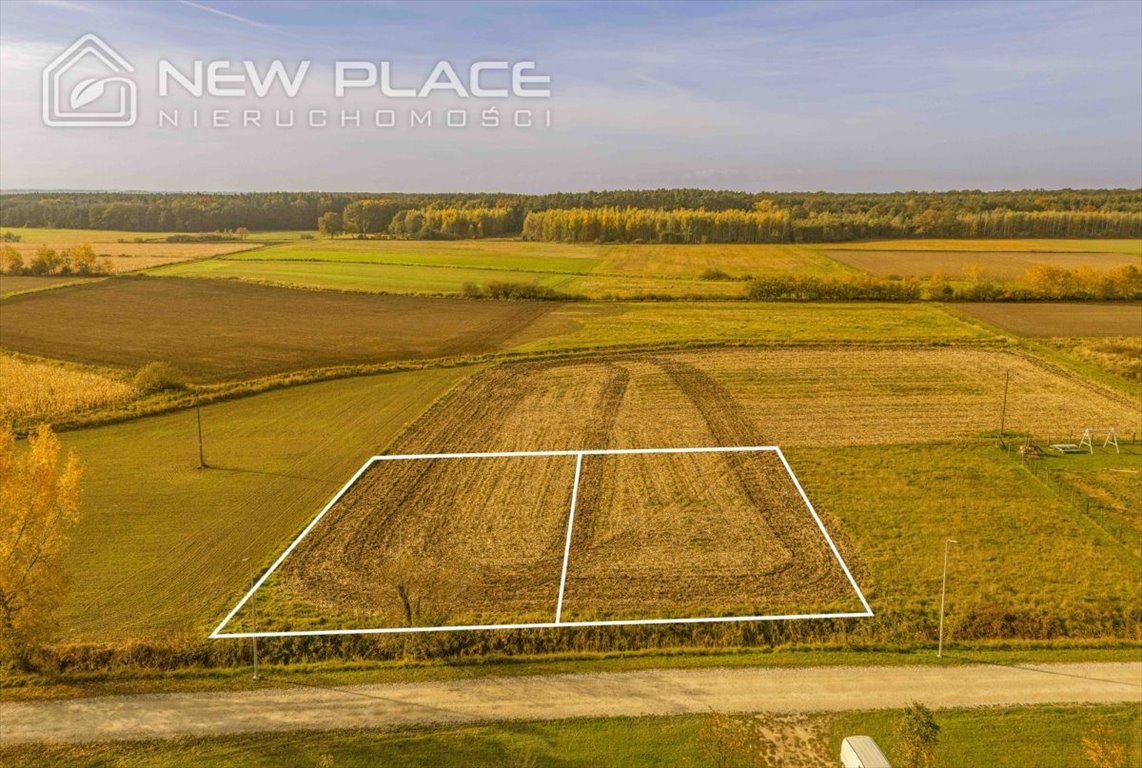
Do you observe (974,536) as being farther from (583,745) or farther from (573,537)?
(583,745)

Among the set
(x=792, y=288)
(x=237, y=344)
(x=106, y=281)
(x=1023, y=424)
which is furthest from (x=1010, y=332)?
(x=106, y=281)

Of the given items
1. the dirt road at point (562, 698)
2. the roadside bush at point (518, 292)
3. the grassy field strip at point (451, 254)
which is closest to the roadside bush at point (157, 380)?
the dirt road at point (562, 698)

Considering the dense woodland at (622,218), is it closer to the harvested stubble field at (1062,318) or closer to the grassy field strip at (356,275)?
the grassy field strip at (356,275)

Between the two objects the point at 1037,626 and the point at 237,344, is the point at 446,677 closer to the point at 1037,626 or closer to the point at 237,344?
the point at 1037,626

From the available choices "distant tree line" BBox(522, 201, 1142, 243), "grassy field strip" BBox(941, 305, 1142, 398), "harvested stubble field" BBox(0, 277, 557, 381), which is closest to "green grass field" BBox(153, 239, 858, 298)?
"distant tree line" BBox(522, 201, 1142, 243)

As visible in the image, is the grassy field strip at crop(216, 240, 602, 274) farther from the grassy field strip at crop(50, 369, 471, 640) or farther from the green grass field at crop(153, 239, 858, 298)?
the grassy field strip at crop(50, 369, 471, 640)

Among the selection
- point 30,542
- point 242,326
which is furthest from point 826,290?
point 30,542
